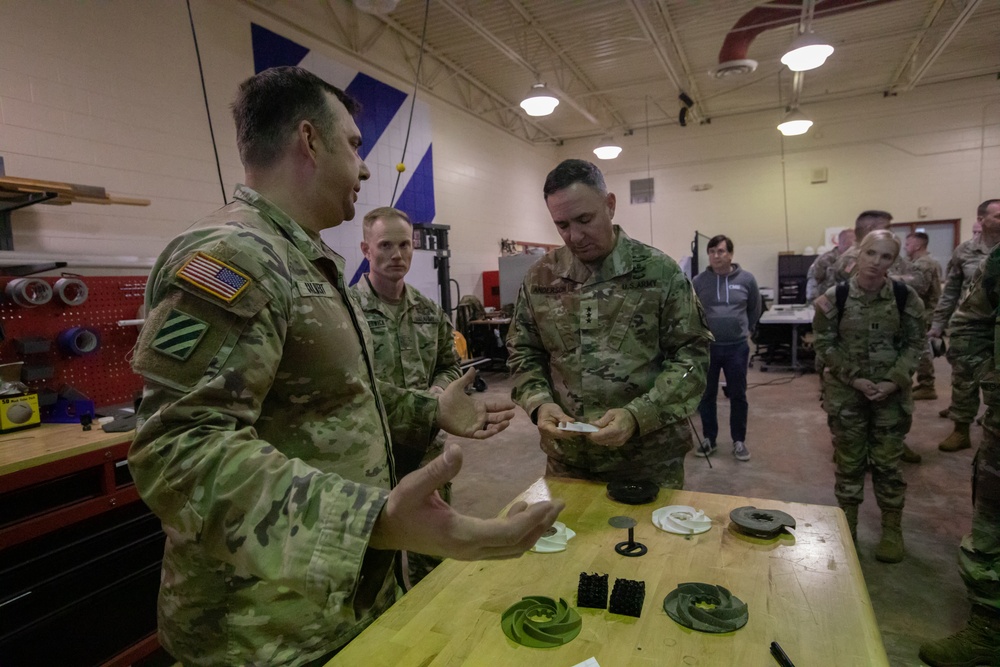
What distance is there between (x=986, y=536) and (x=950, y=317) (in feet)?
8.83

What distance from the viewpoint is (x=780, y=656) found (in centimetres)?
91

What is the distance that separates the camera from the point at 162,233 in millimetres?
4012

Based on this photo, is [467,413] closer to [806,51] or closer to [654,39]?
[806,51]

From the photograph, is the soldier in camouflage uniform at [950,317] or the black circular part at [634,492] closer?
the black circular part at [634,492]

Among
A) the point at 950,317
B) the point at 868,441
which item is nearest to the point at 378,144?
the point at 868,441

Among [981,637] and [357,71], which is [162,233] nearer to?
[357,71]

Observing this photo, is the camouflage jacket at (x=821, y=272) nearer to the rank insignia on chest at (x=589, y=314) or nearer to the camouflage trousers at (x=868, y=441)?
the camouflage trousers at (x=868, y=441)

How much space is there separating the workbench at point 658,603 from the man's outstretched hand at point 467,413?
317mm

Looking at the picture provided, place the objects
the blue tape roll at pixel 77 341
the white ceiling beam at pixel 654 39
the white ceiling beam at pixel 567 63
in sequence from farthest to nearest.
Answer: the white ceiling beam at pixel 567 63 → the white ceiling beam at pixel 654 39 → the blue tape roll at pixel 77 341

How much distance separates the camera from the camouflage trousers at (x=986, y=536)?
1871 millimetres

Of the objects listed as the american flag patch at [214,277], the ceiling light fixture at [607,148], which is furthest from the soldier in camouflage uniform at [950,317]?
the ceiling light fixture at [607,148]

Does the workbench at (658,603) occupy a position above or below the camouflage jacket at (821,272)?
below

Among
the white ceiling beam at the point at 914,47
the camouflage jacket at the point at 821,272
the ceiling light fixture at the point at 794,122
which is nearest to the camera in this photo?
the camouflage jacket at the point at 821,272

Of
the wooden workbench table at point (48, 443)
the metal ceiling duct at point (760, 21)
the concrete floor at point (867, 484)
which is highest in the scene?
the metal ceiling duct at point (760, 21)
